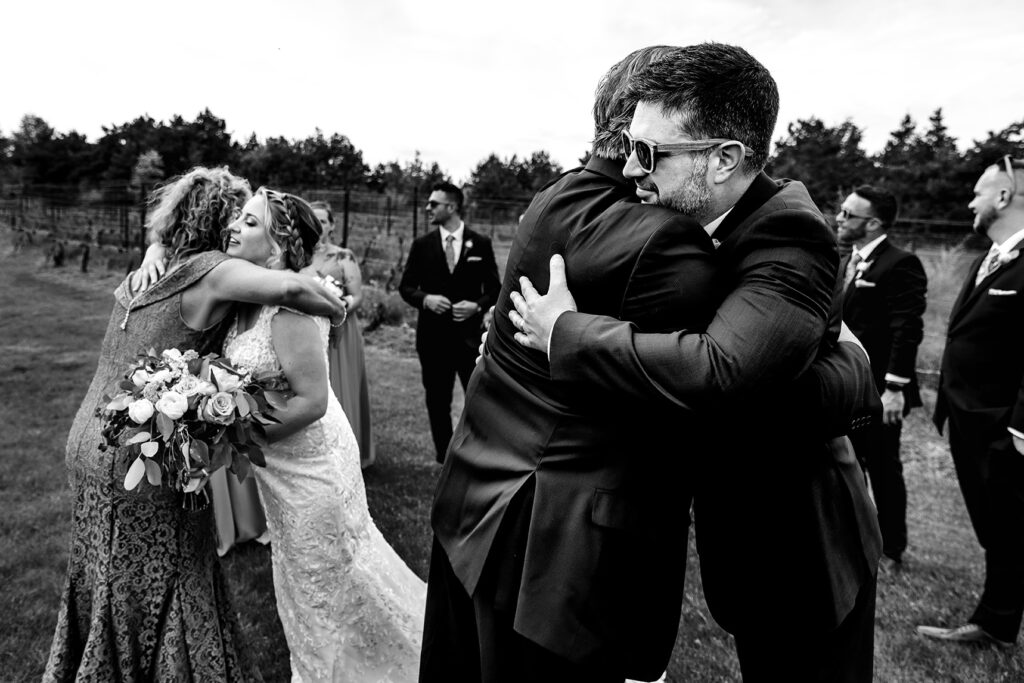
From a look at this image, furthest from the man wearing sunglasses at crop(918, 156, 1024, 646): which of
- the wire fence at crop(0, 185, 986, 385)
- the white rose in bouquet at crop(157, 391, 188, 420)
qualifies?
the wire fence at crop(0, 185, 986, 385)

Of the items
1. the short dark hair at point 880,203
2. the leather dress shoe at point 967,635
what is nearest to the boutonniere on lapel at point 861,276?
the short dark hair at point 880,203

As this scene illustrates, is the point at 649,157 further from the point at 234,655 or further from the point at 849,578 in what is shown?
the point at 234,655

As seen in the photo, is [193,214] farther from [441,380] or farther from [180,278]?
[441,380]

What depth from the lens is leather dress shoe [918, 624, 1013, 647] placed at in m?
3.70

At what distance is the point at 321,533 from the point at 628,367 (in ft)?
6.93

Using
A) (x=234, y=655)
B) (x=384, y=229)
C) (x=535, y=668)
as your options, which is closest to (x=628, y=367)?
(x=535, y=668)

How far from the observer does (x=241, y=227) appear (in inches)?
118

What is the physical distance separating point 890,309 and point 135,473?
4.87 meters

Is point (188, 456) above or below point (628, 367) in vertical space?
below

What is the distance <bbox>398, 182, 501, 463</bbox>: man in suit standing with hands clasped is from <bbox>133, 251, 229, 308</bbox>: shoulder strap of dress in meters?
3.80

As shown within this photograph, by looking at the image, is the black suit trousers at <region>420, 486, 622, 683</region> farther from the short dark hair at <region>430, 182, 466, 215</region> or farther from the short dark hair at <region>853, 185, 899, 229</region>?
the short dark hair at <region>430, 182, 466, 215</region>

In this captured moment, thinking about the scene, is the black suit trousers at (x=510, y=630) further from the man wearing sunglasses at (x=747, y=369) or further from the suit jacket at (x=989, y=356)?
the suit jacket at (x=989, y=356)

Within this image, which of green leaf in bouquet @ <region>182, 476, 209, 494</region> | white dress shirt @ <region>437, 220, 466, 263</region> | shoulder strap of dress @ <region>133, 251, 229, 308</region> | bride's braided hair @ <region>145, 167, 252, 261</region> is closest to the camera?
green leaf in bouquet @ <region>182, 476, 209, 494</region>

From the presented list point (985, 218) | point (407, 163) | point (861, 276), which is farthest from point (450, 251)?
point (407, 163)
